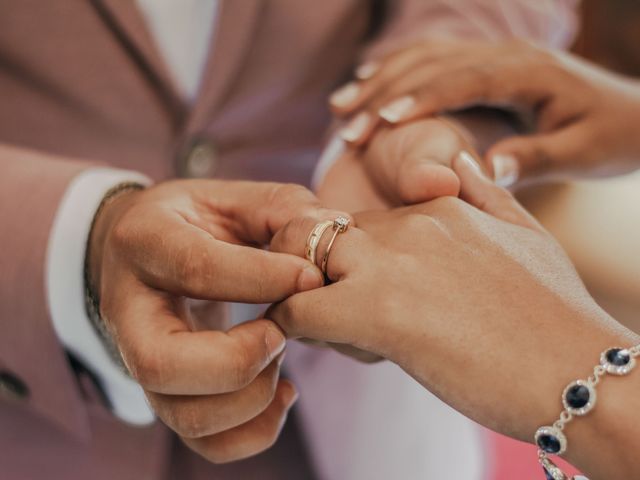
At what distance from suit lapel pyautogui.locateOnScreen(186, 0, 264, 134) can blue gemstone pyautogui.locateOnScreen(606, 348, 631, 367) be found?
0.46 meters

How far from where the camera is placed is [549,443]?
33 centimetres

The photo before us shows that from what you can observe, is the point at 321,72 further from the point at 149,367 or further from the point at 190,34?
the point at 149,367

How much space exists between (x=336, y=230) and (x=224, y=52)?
1.05ft

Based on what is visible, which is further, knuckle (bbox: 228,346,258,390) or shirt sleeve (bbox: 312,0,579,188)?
shirt sleeve (bbox: 312,0,579,188)

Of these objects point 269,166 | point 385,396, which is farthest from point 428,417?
point 269,166

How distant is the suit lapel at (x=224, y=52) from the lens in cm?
64

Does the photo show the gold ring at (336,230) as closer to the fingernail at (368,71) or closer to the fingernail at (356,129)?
the fingernail at (356,129)

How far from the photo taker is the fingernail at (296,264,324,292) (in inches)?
14.8

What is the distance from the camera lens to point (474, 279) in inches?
14.6

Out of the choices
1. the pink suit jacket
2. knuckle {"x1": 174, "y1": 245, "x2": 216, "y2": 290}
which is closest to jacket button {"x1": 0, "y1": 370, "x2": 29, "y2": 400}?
the pink suit jacket

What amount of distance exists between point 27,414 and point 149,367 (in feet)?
1.09

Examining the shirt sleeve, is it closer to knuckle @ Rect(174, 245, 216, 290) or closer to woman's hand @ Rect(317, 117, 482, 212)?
woman's hand @ Rect(317, 117, 482, 212)

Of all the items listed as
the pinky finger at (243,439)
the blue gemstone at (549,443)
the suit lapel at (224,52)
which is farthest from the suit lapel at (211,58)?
the blue gemstone at (549,443)

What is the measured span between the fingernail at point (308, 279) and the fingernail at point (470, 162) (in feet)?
0.54
